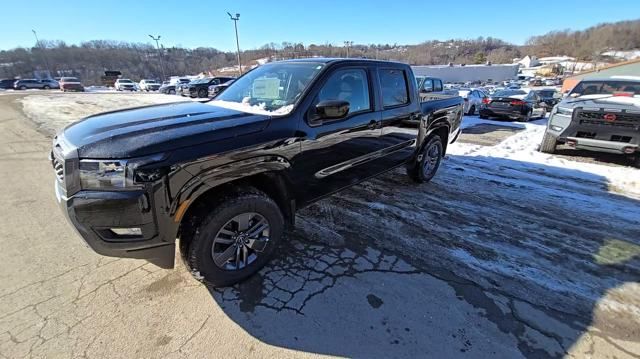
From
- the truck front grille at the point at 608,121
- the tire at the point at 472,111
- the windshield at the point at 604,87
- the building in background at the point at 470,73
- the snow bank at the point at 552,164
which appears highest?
the building in background at the point at 470,73

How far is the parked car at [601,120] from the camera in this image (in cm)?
592

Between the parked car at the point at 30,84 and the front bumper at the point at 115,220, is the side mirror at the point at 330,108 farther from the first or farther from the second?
the parked car at the point at 30,84

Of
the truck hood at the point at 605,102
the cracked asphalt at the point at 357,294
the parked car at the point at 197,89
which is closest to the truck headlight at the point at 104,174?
the cracked asphalt at the point at 357,294

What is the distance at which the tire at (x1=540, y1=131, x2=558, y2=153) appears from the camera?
7.03 metres

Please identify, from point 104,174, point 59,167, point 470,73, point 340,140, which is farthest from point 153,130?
point 470,73

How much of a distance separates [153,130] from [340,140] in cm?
169

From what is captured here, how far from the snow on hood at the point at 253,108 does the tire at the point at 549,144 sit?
276 inches

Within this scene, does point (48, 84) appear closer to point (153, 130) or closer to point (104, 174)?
point (153, 130)

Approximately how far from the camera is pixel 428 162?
16.8 feet

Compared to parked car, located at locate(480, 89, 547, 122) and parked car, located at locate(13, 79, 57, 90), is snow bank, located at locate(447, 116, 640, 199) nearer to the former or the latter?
parked car, located at locate(480, 89, 547, 122)

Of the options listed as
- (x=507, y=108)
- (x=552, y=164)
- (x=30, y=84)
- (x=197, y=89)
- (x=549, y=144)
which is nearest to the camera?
(x=552, y=164)

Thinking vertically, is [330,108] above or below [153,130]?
above

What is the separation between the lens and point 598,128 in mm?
6219

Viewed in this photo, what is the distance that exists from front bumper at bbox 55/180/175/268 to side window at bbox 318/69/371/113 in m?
1.77
